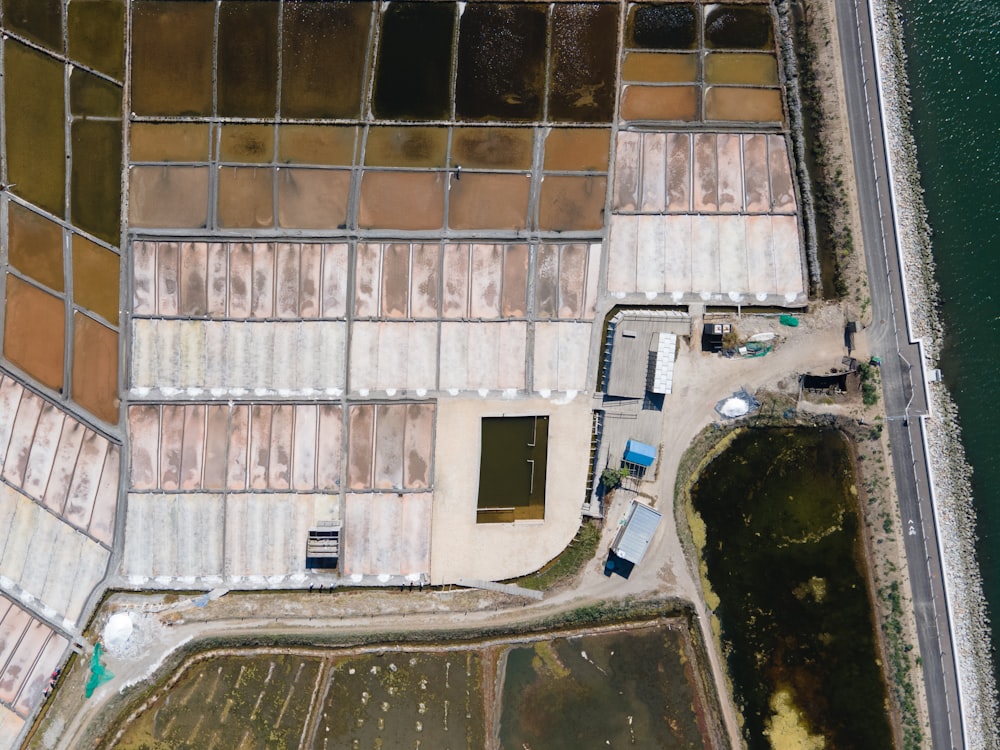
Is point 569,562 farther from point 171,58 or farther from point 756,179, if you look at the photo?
point 171,58

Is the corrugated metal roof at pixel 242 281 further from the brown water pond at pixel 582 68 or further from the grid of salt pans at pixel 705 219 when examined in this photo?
the grid of salt pans at pixel 705 219

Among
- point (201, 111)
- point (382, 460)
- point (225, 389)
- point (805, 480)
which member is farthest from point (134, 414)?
point (805, 480)

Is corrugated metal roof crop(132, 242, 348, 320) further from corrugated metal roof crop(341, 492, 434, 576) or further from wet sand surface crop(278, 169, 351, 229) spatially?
corrugated metal roof crop(341, 492, 434, 576)

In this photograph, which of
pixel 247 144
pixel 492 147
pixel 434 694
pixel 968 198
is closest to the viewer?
pixel 434 694

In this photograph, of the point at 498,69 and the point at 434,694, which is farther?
the point at 498,69

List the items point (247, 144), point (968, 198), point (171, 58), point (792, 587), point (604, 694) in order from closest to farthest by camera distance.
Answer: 1. point (792, 587)
2. point (604, 694)
3. point (171, 58)
4. point (247, 144)
5. point (968, 198)

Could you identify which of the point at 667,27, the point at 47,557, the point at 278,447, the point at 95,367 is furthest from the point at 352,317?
the point at 667,27
